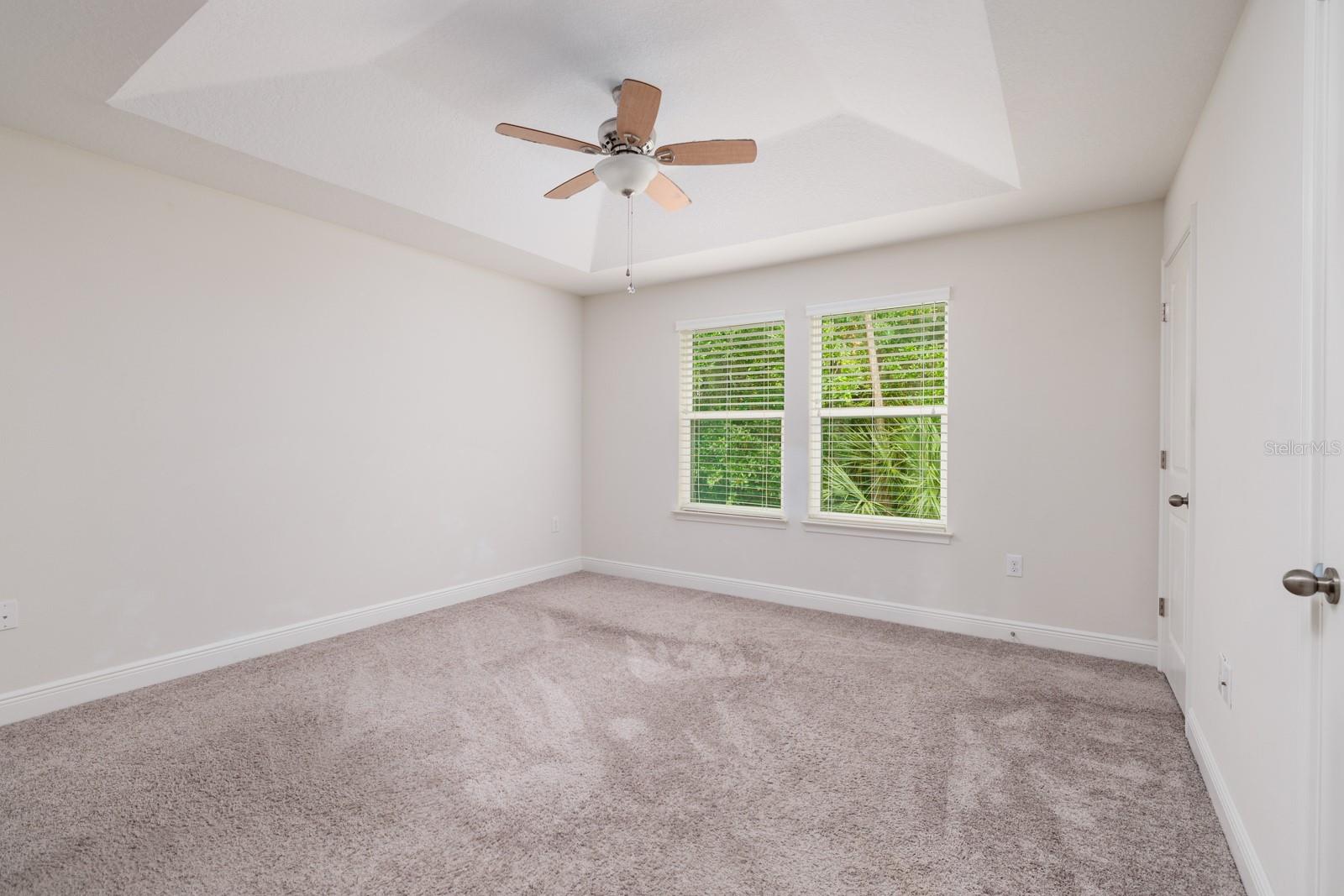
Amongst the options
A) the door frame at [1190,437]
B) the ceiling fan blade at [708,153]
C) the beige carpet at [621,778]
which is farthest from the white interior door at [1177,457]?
the ceiling fan blade at [708,153]

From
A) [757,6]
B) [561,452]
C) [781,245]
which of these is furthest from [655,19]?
[561,452]

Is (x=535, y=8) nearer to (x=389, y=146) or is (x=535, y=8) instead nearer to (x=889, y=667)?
(x=389, y=146)

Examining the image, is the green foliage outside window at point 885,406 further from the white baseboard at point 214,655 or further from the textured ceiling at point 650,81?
the white baseboard at point 214,655

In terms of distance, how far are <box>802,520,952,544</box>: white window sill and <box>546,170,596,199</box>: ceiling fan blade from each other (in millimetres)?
2625

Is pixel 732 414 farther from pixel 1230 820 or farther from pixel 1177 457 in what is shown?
pixel 1230 820

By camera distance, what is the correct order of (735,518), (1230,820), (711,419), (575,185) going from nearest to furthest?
1. (1230,820)
2. (575,185)
3. (735,518)
4. (711,419)

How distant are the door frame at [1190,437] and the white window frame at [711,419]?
2085 millimetres

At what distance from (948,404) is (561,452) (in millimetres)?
2995

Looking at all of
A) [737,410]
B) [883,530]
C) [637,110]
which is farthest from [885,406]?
[637,110]

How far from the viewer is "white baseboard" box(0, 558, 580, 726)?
2.65m

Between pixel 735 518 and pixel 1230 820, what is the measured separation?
314 cm

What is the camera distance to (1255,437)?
168cm

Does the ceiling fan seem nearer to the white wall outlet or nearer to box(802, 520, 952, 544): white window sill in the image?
the white wall outlet

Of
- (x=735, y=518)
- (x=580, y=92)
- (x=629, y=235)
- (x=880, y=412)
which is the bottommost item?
(x=735, y=518)
